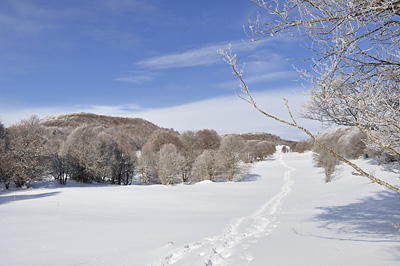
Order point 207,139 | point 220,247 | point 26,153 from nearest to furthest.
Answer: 1. point 220,247
2. point 26,153
3. point 207,139

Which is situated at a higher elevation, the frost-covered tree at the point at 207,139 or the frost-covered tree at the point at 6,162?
the frost-covered tree at the point at 207,139

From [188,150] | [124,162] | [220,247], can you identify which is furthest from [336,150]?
[124,162]

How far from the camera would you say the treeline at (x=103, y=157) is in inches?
1004

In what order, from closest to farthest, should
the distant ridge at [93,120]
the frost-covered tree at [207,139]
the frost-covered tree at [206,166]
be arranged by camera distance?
the frost-covered tree at [206,166] < the frost-covered tree at [207,139] < the distant ridge at [93,120]

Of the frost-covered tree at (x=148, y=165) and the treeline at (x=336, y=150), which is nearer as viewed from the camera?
the treeline at (x=336, y=150)

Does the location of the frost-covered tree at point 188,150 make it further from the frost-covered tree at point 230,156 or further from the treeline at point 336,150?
the treeline at point 336,150

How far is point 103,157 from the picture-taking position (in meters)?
35.1

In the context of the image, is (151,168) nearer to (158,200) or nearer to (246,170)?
(246,170)

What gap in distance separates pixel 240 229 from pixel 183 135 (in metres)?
40.3

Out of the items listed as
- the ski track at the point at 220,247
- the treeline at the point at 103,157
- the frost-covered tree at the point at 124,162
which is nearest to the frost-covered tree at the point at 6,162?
the treeline at the point at 103,157

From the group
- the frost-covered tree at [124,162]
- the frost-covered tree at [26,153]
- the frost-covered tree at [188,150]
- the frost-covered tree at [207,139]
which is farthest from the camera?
the frost-covered tree at [207,139]

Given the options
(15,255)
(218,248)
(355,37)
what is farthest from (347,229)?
(15,255)

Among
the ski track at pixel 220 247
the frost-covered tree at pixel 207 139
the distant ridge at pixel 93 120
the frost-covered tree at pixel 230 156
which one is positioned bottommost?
the ski track at pixel 220 247

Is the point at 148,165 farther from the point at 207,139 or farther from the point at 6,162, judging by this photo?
the point at 6,162
